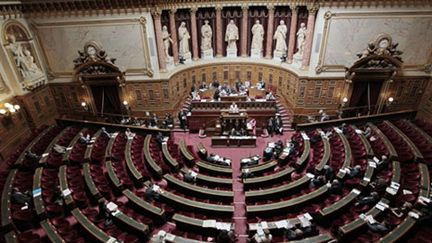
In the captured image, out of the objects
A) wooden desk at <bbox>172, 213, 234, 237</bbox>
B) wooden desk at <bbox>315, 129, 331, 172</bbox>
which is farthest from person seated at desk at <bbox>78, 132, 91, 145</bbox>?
wooden desk at <bbox>315, 129, 331, 172</bbox>

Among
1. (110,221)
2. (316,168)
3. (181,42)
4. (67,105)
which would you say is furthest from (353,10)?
(67,105)

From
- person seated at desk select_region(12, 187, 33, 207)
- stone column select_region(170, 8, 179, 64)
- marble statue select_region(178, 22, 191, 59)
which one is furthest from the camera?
marble statue select_region(178, 22, 191, 59)

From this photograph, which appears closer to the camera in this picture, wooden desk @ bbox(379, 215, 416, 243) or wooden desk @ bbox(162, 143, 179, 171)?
wooden desk @ bbox(379, 215, 416, 243)

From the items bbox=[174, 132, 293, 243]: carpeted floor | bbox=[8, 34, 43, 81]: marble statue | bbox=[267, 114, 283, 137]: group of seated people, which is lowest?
bbox=[174, 132, 293, 243]: carpeted floor

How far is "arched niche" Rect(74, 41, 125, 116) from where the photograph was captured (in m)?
16.5

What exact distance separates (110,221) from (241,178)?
6.00 meters

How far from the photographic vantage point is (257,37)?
823 inches

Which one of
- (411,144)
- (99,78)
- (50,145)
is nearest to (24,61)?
(99,78)

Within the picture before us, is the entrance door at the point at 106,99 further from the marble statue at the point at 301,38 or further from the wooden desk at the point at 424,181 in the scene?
the wooden desk at the point at 424,181

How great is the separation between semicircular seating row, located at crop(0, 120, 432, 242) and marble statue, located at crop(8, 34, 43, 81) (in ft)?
13.5

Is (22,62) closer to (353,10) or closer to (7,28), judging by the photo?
(7,28)

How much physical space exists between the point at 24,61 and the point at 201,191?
13.7 meters

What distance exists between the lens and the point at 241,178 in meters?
12.5

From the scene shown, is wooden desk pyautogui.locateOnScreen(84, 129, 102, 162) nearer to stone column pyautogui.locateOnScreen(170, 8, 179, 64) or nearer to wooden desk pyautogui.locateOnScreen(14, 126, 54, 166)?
wooden desk pyautogui.locateOnScreen(14, 126, 54, 166)
